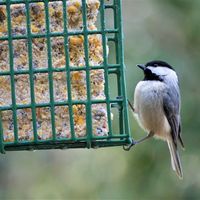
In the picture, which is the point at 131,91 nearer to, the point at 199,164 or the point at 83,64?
the point at 199,164

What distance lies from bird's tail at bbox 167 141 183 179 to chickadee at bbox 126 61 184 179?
0.27 metres

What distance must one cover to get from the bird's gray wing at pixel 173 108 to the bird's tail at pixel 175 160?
0.18 metres

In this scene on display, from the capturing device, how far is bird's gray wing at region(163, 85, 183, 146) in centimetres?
598

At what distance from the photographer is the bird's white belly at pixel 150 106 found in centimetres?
593

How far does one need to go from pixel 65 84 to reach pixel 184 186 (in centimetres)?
260

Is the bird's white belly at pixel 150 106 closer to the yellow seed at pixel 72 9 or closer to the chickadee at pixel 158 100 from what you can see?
the chickadee at pixel 158 100

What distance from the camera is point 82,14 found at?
460cm

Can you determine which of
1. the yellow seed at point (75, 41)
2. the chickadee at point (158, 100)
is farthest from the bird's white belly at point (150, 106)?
the yellow seed at point (75, 41)

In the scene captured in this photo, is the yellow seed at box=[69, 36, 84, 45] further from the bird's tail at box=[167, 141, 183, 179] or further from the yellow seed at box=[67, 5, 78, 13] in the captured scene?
the bird's tail at box=[167, 141, 183, 179]

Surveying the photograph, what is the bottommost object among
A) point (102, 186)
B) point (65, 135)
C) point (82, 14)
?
point (102, 186)

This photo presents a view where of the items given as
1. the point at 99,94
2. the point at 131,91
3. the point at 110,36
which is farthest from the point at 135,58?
the point at 99,94

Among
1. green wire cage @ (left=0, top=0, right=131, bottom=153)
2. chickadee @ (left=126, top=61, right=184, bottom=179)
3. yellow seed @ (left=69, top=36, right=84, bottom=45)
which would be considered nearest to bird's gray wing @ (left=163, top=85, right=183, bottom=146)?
chickadee @ (left=126, top=61, right=184, bottom=179)

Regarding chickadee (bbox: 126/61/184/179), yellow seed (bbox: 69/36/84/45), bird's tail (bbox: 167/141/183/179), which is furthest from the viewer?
bird's tail (bbox: 167/141/183/179)

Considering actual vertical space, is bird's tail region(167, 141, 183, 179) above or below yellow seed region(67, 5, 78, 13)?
below
